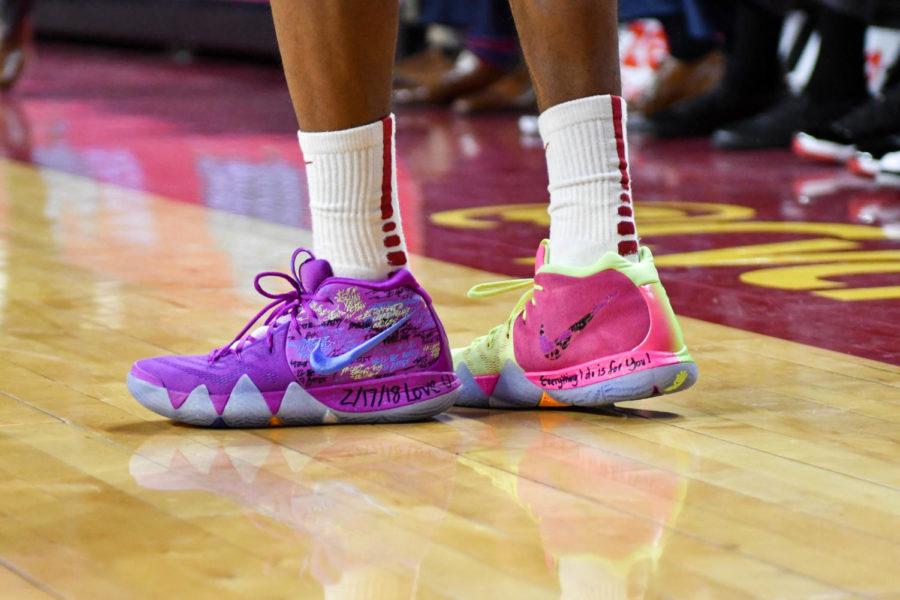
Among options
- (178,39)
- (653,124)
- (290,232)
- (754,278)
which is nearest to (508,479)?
(754,278)

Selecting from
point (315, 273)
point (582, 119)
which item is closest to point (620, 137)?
point (582, 119)

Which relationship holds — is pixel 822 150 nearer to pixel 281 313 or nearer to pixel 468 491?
pixel 281 313

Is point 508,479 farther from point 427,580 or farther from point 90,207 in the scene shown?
point 90,207

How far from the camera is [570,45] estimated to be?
1.21m

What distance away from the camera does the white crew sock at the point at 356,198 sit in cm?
123

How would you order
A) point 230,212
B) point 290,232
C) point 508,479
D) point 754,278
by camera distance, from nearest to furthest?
point 508,479 < point 754,278 < point 290,232 < point 230,212

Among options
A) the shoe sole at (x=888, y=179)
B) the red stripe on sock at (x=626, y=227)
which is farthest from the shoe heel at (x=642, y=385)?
the shoe sole at (x=888, y=179)

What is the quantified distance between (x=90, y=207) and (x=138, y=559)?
1803mm

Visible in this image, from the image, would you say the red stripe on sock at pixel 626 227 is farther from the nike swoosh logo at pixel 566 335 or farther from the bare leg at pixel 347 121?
the bare leg at pixel 347 121

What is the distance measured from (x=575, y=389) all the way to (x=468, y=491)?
0.81ft

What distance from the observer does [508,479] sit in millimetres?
1059

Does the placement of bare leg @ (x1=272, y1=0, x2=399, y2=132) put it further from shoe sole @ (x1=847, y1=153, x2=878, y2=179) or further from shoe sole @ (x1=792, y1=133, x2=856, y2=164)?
shoe sole @ (x1=792, y1=133, x2=856, y2=164)

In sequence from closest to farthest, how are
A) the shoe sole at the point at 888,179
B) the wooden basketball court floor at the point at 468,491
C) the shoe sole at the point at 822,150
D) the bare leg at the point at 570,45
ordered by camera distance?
the wooden basketball court floor at the point at 468,491 → the bare leg at the point at 570,45 → the shoe sole at the point at 888,179 → the shoe sole at the point at 822,150

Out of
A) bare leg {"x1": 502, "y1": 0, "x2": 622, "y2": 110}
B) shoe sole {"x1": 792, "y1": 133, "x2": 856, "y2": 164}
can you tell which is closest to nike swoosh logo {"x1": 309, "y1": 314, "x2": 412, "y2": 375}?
bare leg {"x1": 502, "y1": 0, "x2": 622, "y2": 110}
